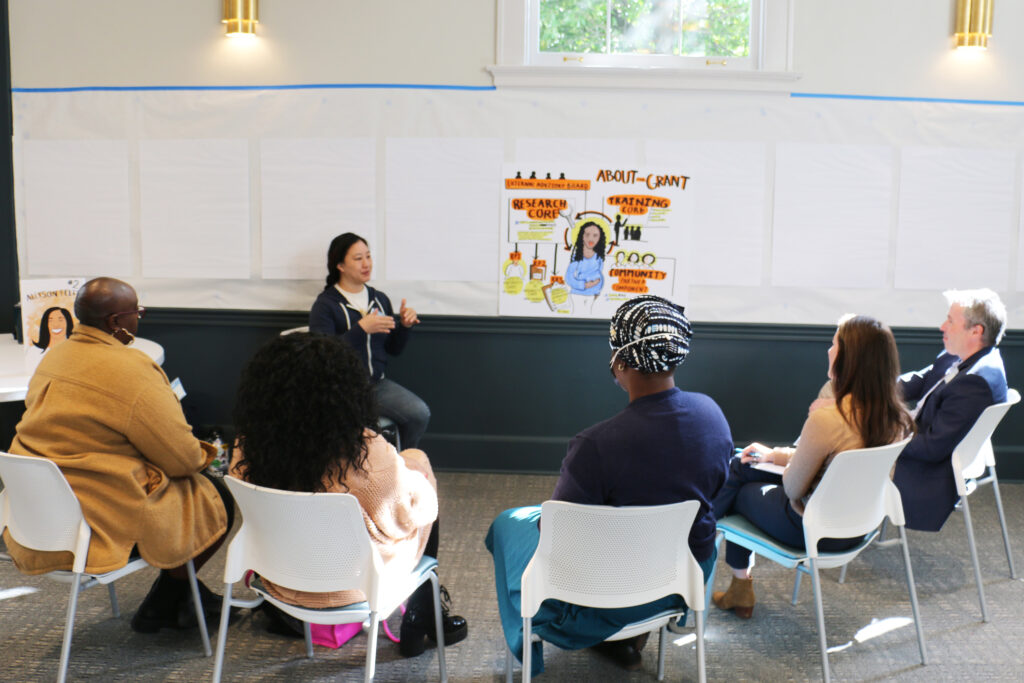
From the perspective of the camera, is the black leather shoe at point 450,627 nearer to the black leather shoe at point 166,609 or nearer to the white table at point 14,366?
the black leather shoe at point 166,609

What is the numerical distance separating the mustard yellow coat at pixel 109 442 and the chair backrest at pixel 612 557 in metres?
1.09

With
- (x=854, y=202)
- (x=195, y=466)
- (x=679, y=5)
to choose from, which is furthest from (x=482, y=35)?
(x=195, y=466)

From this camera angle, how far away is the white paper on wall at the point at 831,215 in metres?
4.21

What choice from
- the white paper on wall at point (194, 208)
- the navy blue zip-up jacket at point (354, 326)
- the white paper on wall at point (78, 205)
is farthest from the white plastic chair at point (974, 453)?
the white paper on wall at point (78, 205)

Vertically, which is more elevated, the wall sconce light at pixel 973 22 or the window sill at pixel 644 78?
the wall sconce light at pixel 973 22

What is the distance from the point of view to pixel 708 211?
425 centimetres

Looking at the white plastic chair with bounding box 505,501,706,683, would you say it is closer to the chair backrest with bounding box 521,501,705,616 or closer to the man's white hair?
the chair backrest with bounding box 521,501,705,616

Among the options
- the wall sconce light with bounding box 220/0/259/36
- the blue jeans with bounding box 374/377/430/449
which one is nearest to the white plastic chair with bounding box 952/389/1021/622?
the blue jeans with bounding box 374/377/430/449

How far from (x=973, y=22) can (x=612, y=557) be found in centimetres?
354

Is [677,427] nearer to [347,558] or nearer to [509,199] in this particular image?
[347,558]

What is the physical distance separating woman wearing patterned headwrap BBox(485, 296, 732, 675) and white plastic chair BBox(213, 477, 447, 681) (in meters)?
0.36

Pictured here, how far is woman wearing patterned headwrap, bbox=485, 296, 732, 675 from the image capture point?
1967mm

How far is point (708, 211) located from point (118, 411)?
2963mm

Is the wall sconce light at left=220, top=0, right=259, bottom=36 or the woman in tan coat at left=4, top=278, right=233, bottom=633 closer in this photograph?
the woman in tan coat at left=4, top=278, right=233, bottom=633
